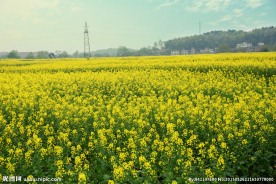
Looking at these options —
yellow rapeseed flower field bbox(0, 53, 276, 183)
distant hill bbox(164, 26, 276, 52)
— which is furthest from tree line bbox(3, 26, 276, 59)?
yellow rapeseed flower field bbox(0, 53, 276, 183)

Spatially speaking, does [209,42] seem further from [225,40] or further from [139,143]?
[139,143]

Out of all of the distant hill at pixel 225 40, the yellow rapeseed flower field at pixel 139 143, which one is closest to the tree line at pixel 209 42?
the distant hill at pixel 225 40

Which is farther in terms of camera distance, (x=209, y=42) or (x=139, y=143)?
(x=209, y=42)

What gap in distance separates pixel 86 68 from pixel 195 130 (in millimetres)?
19375

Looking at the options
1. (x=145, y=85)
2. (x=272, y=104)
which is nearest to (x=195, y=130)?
(x=272, y=104)

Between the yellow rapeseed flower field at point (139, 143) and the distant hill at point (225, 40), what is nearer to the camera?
the yellow rapeseed flower field at point (139, 143)

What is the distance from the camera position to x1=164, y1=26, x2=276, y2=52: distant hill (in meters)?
126

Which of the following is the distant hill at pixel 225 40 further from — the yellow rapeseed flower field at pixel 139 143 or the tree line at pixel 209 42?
the yellow rapeseed flower field at pixel 139 143

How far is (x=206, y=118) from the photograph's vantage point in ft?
26.3

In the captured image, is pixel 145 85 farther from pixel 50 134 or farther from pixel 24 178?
pixel 24 178

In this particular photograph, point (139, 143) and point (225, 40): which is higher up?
point (225, 40)

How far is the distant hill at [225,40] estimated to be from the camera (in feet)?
412

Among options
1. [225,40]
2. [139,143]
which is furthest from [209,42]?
[139,143]

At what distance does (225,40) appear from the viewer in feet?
441
